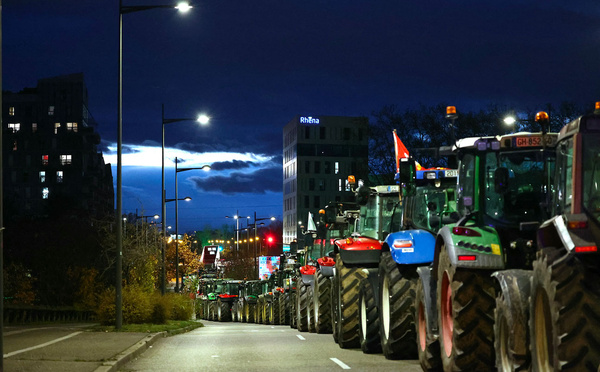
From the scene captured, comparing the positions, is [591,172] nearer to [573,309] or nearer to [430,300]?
[573,309]

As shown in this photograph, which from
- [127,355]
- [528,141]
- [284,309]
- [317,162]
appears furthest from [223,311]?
[317,162]

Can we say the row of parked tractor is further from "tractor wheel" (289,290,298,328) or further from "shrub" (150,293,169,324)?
"shrub" (150,293,169,324)

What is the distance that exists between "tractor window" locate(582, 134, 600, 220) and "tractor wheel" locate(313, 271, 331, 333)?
1717 cm

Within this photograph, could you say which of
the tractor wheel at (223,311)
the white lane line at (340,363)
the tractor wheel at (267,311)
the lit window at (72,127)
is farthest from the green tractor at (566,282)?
the lit window at (72,127)

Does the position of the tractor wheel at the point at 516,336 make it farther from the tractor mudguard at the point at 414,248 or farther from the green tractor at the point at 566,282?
the tractor mudguard at the point at 414,248

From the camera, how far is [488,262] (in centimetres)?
1109

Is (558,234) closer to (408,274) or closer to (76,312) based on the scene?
(408,274)

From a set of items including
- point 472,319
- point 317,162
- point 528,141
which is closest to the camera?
point 472,319

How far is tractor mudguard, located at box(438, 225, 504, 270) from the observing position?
11086 mm

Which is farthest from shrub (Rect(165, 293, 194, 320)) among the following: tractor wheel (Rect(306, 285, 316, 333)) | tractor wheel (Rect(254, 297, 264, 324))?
tractor wheel (Rect(306, 285, 316, 333))

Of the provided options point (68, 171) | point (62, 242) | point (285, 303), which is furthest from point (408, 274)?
point (68, 171)

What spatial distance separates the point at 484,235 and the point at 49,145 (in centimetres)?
14288

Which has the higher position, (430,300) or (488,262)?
(488,262)

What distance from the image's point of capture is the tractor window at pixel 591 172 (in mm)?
8070
